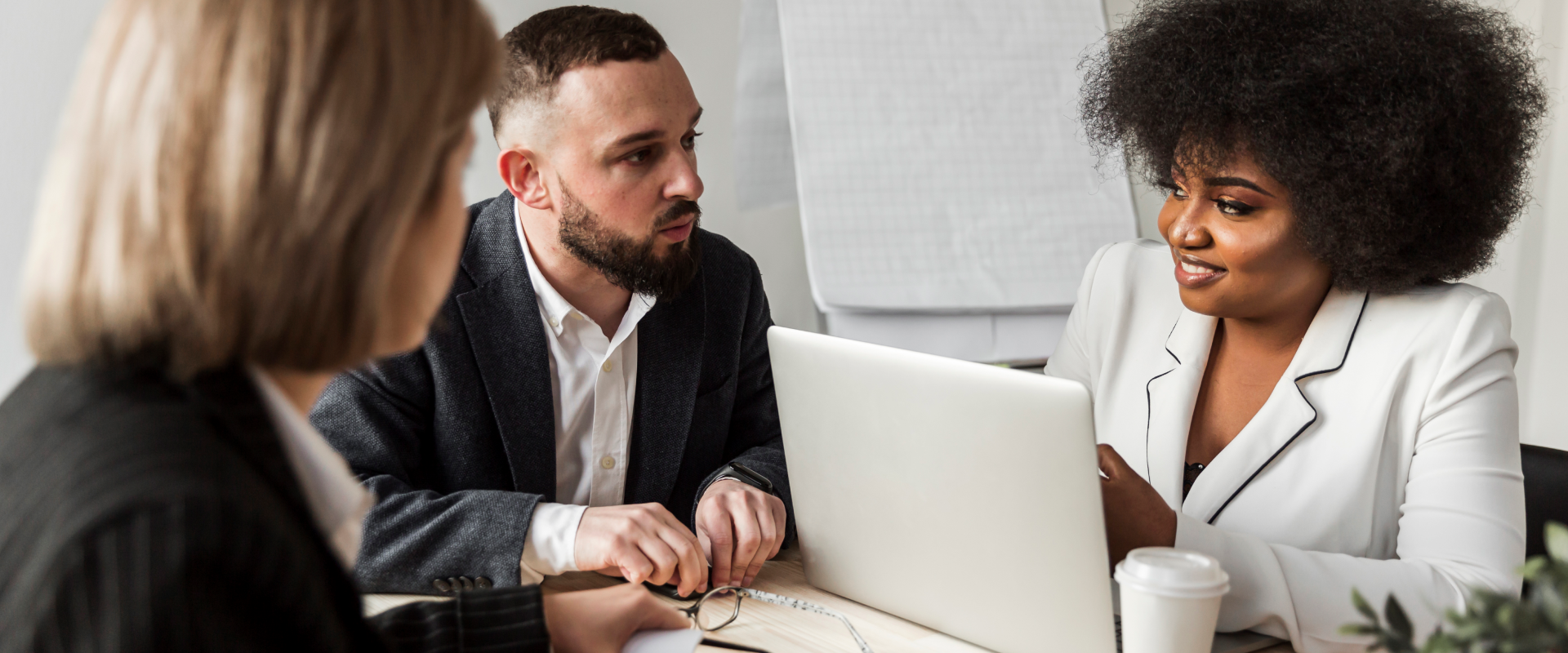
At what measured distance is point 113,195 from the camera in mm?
502

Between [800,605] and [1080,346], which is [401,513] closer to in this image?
[800,605]

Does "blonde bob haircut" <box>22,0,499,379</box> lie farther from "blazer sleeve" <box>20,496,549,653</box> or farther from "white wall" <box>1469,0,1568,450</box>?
"white wall" <box>1469,0,1568,450</box>

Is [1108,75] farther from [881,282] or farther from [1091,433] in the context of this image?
[1091,433]

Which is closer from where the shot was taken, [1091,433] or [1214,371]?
[1091,433]

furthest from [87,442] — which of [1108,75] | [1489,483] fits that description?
[1108,75]

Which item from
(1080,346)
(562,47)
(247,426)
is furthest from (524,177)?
(247,426)

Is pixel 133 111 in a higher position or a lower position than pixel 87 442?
higher

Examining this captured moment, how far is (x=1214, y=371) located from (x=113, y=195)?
1260 millimetres

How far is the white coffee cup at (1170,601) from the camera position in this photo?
82cm

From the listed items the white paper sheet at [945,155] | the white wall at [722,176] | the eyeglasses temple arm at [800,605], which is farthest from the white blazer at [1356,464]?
the white wall at [722,176]

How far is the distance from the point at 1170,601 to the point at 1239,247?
1.84 feet

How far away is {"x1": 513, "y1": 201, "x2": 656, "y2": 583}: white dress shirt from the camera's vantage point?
1.37 meters

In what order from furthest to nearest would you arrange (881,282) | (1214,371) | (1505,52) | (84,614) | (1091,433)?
(881,282) < (1214,371) < (1505,52) < (1091,433) < (84,614)

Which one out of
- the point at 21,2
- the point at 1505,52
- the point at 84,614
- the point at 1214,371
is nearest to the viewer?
the point at 84,614
